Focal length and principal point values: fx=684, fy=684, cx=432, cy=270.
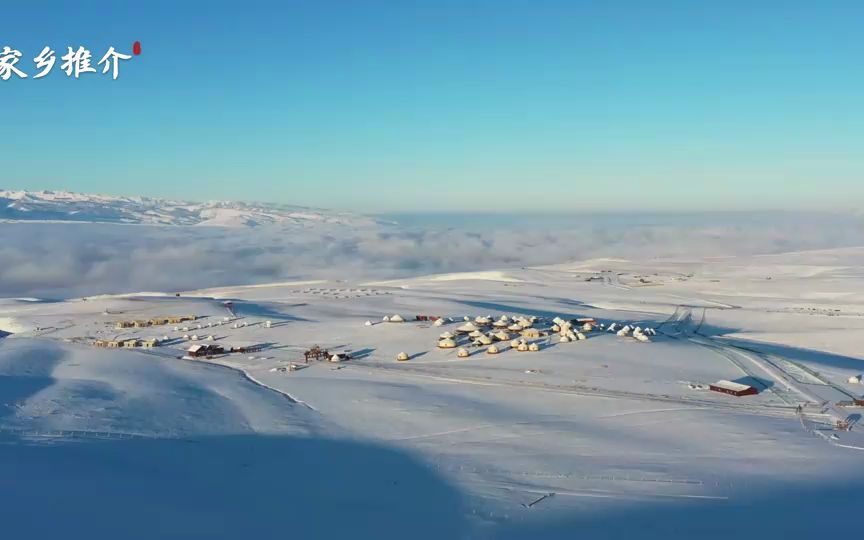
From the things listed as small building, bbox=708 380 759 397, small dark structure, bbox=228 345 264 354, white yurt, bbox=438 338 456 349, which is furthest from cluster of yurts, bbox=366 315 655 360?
small building, bbox=708 380 759 397

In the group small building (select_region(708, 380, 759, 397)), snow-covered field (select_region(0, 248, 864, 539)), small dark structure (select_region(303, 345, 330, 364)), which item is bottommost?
small dark structure (select_region(303, 345, 330, 364))

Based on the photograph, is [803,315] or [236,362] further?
[803,315]

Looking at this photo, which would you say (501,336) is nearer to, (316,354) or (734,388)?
(316,354)

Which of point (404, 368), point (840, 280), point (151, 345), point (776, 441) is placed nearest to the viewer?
point (776, 441)

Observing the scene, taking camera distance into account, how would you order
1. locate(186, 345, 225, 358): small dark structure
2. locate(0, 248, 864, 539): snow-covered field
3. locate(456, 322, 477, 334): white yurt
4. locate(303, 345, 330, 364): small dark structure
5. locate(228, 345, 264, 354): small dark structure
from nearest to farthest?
locate(0, 248, 864, 539): snow-covered field, locate(303, 345, 330, 364): small dark structure, locate(186, 345, 225, 358): small dark structure, locate(228, 345, 264, 354): small dark structure, locate(456, 322, 477, 334): white yurt

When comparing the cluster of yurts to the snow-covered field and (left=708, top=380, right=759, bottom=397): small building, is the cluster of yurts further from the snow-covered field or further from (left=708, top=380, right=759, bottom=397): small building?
(left=708, top=380, right=759, bottom=397): small building

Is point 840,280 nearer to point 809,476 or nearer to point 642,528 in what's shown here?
point 809,476

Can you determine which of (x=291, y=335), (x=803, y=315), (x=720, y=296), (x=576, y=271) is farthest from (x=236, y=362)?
(x=576, y=271)
